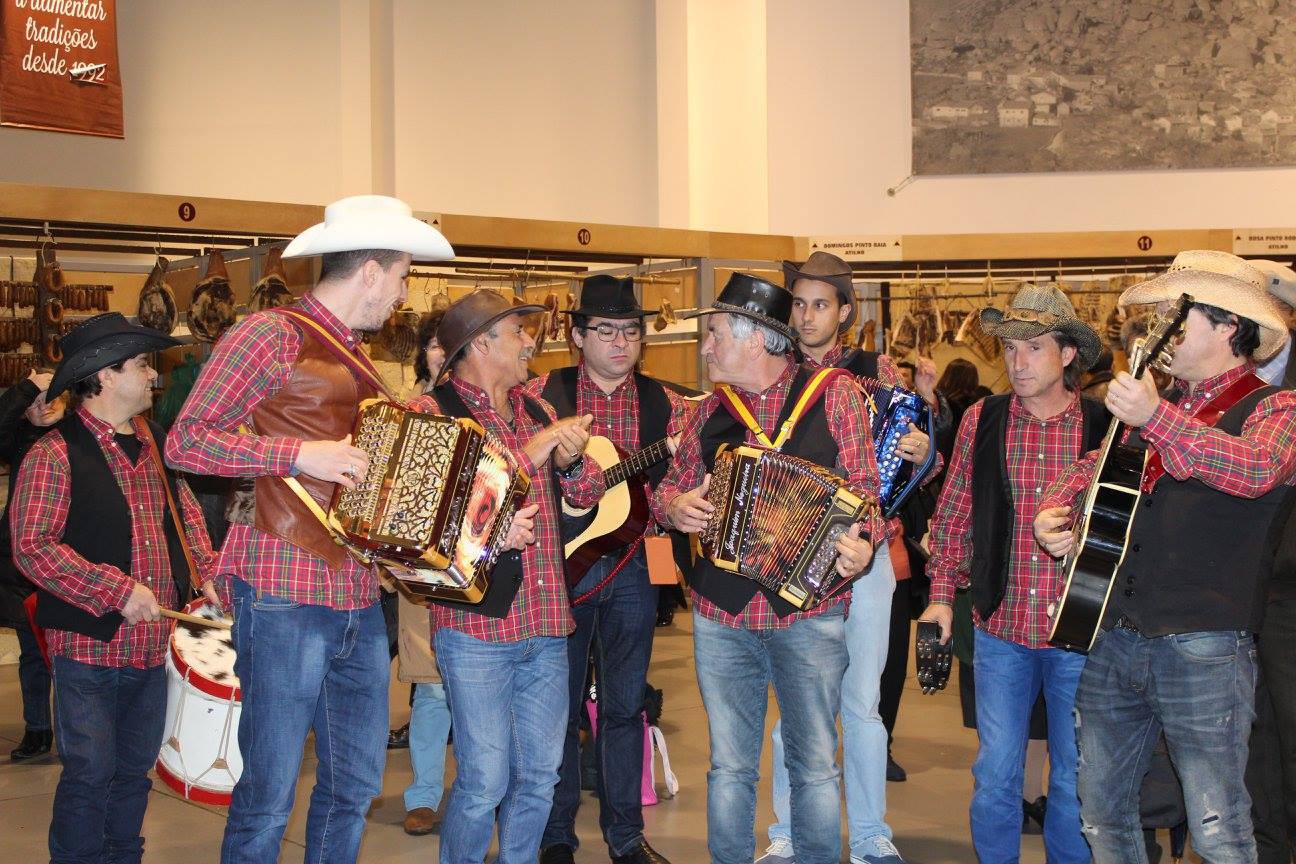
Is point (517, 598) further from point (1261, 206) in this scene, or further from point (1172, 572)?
point (1261, 206)

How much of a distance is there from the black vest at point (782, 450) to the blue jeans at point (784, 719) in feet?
0.29

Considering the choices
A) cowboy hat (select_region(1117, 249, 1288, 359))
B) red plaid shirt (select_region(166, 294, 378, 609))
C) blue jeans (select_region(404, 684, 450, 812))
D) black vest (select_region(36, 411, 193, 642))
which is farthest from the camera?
blue jeans (select_region(404, 684, 450, 812))

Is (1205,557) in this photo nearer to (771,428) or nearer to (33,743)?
(771,428)

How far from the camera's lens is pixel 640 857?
15.4 feet

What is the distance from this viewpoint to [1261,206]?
11.9 m

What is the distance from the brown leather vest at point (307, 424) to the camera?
10.8ft

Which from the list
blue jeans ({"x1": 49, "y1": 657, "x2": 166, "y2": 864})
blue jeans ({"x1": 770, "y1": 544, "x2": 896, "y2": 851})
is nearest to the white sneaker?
blue jeans ({"x1": 770, "y1": 544, "x2": 896, "y2": 851})

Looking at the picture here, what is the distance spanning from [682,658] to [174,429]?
584 centimetres

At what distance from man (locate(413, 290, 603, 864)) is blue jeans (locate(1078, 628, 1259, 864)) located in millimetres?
1499

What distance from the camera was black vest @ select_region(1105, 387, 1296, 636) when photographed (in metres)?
3.36

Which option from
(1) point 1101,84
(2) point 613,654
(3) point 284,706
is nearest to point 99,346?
(3) point 284,706

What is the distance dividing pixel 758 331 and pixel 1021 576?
3.81 ft

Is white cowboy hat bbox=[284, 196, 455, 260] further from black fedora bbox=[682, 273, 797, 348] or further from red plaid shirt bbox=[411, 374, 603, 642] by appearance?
black fedora bbox=[682, 273, 797, 348]

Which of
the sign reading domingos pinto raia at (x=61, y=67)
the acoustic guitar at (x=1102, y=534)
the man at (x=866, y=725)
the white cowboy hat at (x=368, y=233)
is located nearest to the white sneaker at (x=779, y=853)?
the man at (x=866, y=725)
